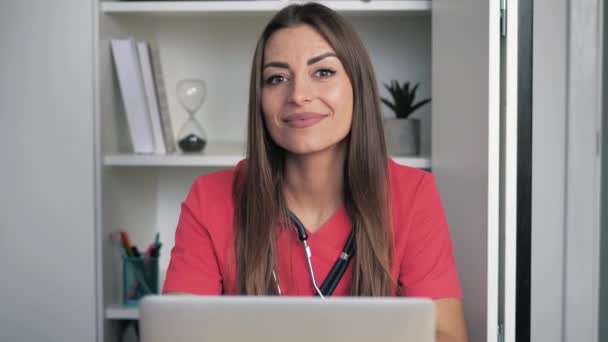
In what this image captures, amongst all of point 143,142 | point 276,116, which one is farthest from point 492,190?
point 143,142

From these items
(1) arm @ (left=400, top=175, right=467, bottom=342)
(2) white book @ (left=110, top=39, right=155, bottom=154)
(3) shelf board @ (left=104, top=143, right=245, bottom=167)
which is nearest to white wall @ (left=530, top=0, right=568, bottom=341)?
(1) arm @ (left=400, top=175, right=467, bottom=342)

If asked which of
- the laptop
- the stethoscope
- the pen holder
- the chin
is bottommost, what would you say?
the pen holder

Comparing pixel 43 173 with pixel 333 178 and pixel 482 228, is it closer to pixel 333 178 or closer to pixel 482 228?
pixel 333 178

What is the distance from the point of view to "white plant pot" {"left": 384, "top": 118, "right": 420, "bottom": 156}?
1952mm

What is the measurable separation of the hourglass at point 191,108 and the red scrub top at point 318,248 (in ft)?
1.67

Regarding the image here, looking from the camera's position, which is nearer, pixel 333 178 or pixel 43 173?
pixel 333 178

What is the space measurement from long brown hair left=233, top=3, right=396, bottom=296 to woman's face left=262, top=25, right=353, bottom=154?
0.02 metres

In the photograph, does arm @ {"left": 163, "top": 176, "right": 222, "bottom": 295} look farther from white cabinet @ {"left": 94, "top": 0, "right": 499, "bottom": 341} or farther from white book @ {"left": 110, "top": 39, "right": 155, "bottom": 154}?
white book @ {"left": 110, "top": 39, "right": 155, "bottom": 154}

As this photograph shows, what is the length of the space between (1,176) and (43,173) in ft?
0.37

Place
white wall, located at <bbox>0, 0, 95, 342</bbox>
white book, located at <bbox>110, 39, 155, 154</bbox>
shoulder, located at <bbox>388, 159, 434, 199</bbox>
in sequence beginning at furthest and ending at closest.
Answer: white book, located at <bbox>110, 39, 155, 154</bbox>, white wall, located at <bbox>0, 0, 95, 342</bbox>, shoulder, located at <bbox>388, 159, 434, 199</bbox>

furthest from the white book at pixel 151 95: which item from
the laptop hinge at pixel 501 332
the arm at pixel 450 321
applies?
the laptop hinge at pixel 501 332

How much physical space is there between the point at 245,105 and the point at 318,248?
3.07 feet

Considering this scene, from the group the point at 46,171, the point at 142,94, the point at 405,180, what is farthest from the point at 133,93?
the point at 405,180

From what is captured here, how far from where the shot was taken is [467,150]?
1.53 metres
